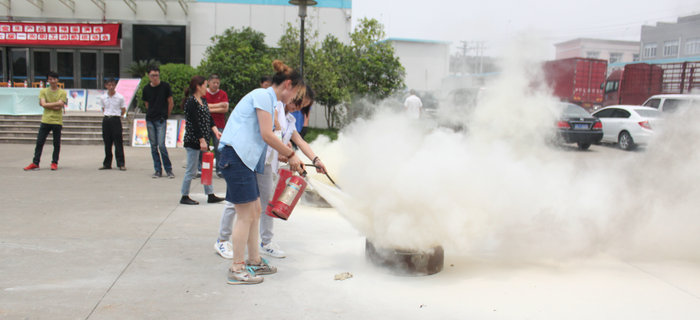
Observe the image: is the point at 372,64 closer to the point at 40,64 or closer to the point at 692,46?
the point at 692,46

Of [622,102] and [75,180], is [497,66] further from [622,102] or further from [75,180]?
[622,102]

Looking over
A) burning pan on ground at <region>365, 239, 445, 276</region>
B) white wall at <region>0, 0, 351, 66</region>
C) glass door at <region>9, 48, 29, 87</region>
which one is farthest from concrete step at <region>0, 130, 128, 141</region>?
burning pan on ground at <region>365, 239, 445, 276</region>

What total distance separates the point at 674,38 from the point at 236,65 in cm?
1221

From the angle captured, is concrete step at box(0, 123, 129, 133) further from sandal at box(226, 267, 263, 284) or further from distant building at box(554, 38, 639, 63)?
distant building at box(554, 38, 639, 63)

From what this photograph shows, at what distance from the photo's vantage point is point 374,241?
3900 millimetres

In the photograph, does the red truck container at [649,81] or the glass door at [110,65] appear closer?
the red truck container at [649,81]

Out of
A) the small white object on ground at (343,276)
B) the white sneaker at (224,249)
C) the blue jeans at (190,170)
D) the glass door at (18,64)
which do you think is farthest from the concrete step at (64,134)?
the small white object on ground at (343,276)

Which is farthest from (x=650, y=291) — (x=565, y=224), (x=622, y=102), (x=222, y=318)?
(x=622, y=102)

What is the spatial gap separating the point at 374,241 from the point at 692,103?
9.64 feet

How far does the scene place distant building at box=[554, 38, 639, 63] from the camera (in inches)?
166

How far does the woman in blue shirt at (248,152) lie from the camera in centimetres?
353

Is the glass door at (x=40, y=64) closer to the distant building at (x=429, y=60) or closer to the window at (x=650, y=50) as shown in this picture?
the distant building at (x=429, y=60)

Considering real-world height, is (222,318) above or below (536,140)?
below

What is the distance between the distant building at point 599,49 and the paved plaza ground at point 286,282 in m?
1.76
